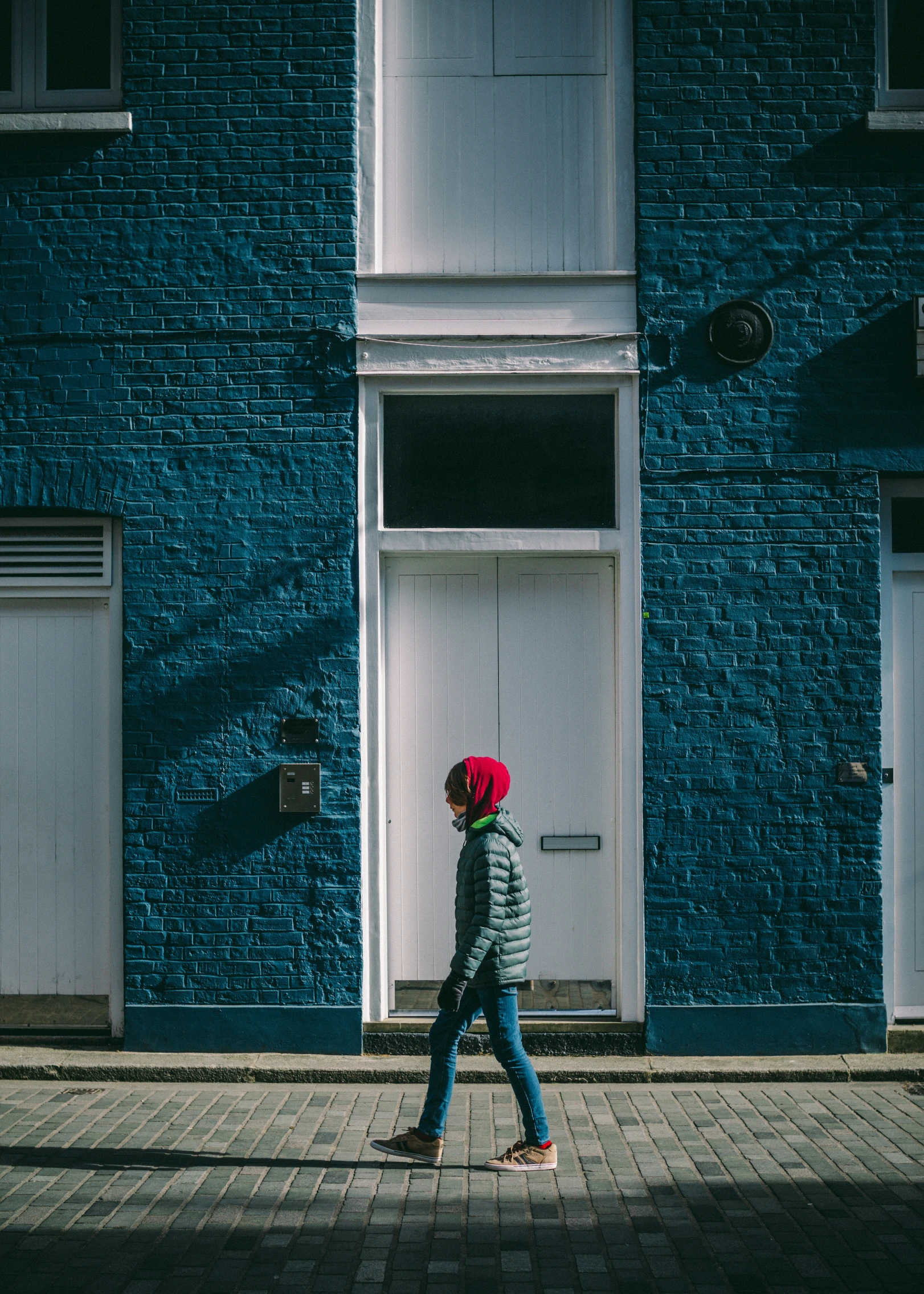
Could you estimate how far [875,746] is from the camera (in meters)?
6.61

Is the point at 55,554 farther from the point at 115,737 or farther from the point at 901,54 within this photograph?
the point at 901,54

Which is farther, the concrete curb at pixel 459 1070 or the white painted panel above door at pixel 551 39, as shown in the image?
the white painted panel above door at pixel 551 39

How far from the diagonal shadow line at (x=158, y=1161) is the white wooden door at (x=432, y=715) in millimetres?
1791

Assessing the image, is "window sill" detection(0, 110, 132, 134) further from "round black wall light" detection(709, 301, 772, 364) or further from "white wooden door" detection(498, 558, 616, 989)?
"round black wall light" detection(709, 301, 772, 364)

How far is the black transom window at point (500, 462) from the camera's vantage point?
6820 millimetres

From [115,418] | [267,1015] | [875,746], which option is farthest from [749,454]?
[267,1015]

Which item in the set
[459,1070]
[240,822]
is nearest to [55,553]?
[240,822]

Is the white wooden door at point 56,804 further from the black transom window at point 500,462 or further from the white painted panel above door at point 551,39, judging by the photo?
the white painted panel above door at point 551,39

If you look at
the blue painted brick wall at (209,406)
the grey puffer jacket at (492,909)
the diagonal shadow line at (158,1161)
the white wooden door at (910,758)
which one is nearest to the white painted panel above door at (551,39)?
the blue painted brick wall at (209,406)

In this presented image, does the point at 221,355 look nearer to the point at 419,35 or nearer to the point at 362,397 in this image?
the point at 362,397

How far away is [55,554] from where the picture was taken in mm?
6863

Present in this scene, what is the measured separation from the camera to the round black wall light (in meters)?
6.62

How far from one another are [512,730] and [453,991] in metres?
2.28

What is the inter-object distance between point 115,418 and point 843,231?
14.4 ft
